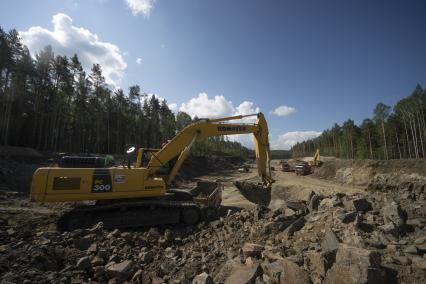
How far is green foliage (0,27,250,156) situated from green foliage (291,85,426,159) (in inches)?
1951

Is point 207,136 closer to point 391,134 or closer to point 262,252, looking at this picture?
point 262,252

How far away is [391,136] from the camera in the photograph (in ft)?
172

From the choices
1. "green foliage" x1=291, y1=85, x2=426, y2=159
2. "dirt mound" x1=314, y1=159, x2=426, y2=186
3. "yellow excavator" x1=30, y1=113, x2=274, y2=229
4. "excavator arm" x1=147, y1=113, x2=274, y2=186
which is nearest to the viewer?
"yellow excavator" x1=30, y1=113, x2=274, y2=229

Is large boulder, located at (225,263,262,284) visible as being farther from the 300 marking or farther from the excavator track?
the 300 marking

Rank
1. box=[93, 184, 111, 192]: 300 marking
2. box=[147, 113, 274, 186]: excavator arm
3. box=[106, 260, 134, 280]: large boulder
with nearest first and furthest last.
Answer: box=[106, 260, 134, 280]: large boulder, box=[93, 184, 111, 192]: 300 marking, box=[147, 113, 274, 186]: excavator arm

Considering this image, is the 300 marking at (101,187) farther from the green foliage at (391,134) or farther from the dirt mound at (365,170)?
the green foliage at (391,134)

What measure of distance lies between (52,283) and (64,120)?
4010 centimetres

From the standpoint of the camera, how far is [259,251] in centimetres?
572

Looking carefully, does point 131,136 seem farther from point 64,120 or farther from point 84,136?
point 64,120

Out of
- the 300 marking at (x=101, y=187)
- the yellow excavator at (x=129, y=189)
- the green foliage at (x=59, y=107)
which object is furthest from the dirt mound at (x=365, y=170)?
the green foliage at (x=59, y=107)

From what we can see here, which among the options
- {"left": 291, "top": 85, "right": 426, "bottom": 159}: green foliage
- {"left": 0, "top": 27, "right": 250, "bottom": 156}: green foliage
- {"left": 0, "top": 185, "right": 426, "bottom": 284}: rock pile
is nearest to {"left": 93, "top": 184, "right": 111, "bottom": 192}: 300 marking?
{"left": 0, "top": 185, "right": 426, "bottom": 284}: rock pile

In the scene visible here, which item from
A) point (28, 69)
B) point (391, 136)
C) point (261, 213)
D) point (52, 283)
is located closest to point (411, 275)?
point (261, 213)

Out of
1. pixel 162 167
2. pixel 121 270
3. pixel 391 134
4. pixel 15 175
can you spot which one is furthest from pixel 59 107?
pixel 391 134

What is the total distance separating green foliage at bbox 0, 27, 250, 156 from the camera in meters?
33.0
